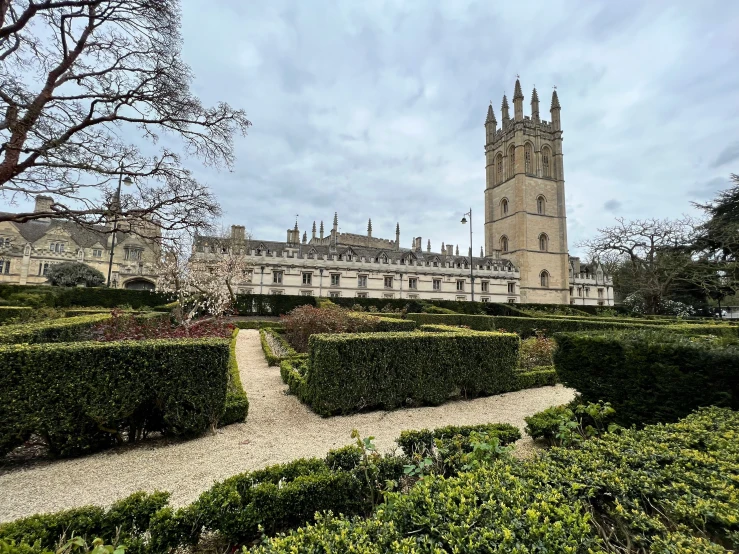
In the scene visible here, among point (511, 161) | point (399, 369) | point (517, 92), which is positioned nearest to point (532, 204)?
point (511, 161)

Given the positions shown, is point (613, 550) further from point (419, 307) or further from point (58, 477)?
point (419, 307)

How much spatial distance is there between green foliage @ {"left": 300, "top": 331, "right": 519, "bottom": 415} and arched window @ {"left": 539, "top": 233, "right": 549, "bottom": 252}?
147 feet

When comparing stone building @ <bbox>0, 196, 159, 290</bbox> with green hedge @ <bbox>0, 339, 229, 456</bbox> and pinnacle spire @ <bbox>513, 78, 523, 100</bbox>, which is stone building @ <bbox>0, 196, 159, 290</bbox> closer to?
green hedge @ <bbox>0, 339, 229, 456</bbox>

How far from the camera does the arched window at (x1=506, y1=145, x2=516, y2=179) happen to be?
4831cm

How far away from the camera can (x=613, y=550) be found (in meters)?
1.69

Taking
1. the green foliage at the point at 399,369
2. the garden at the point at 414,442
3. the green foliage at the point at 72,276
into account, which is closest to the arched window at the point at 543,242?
the garden at the point at 414,442

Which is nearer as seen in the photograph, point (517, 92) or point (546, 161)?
point (517, 92)

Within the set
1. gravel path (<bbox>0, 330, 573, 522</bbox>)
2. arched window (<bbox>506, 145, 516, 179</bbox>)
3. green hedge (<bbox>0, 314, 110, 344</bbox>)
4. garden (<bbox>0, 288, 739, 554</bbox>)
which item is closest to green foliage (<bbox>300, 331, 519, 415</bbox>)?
garden (<bbox>0, 288, 739, 554</bbox>)

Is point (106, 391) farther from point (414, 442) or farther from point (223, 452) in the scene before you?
point (414, 442)

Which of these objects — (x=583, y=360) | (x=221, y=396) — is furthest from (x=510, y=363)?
(x=221, y=396)

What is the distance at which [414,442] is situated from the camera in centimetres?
395

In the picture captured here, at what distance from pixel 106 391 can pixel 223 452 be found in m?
1.86

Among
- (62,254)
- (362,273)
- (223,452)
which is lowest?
(223,452)

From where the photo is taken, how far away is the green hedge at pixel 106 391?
14.2ft
